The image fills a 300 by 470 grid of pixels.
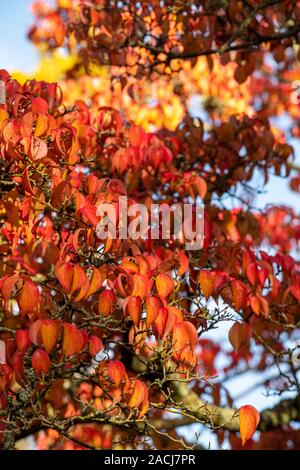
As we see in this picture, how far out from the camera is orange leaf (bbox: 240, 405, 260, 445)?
3482 millimetres

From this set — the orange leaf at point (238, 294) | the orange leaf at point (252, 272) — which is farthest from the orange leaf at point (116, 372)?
the orange leaf at point (252, 272)

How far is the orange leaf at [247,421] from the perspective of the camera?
348 cm

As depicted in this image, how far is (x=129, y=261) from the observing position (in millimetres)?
3494

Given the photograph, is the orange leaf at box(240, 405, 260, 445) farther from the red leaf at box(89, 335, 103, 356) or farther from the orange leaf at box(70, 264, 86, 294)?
the orange leaf at box(70, 264, 86, 294)

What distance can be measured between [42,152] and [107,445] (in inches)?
159

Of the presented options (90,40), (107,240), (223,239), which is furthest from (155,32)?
(107,240)

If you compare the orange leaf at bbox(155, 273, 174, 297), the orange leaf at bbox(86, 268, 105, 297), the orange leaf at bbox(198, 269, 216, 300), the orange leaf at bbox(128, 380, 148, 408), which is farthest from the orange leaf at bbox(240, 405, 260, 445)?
the orange leaf at bbox(86, 268, 105, 297)

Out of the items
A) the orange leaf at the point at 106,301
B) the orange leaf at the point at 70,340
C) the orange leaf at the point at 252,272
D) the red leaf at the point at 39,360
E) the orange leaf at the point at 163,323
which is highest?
the orange leaf at the point at 252,272

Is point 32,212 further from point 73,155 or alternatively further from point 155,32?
point 155,32

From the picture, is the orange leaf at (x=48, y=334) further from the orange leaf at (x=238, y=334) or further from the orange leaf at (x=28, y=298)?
the orange leaf at (x=238, y=334)

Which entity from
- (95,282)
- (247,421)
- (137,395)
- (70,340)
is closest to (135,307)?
(95,282)

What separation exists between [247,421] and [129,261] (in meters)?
1.00

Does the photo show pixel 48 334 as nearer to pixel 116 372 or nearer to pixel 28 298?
pixel 28 298

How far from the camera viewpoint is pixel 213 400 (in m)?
5.49
